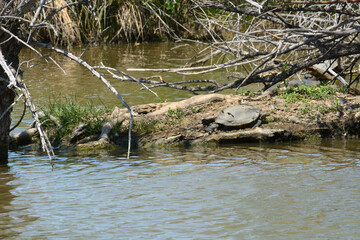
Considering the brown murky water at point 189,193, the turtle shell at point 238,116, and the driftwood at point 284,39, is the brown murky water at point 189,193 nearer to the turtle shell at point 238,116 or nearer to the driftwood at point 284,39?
the turtle shell at point 238,116

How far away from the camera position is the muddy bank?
7086 mm

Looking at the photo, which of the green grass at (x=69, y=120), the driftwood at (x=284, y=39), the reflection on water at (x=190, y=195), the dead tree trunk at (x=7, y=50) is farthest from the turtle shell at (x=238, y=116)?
the dead tree trunk at (x=7, y=50)

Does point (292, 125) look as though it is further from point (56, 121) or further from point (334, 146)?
point (56, 121)

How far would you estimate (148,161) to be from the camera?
243 inches

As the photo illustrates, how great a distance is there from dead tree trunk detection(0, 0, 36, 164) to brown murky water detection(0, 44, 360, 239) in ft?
1.35

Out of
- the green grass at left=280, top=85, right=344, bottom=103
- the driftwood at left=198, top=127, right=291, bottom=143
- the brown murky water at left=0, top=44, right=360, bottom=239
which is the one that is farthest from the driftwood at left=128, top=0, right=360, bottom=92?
the brown murky water at left=0, top=44, right=360, bottom=239

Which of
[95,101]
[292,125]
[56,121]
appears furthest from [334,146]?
[95,101]

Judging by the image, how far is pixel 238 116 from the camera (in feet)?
23.6

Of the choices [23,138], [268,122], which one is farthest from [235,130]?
[23,138]

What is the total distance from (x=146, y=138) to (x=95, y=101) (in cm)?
331

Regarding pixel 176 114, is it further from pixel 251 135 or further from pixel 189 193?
pixel 189 193

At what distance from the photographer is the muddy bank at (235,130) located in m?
7.09

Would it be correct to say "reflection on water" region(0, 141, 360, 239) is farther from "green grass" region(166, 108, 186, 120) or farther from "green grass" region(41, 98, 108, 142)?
"green grass" region(166, 108, 186, 120)

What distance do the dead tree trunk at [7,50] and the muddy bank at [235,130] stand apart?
1269 mm
